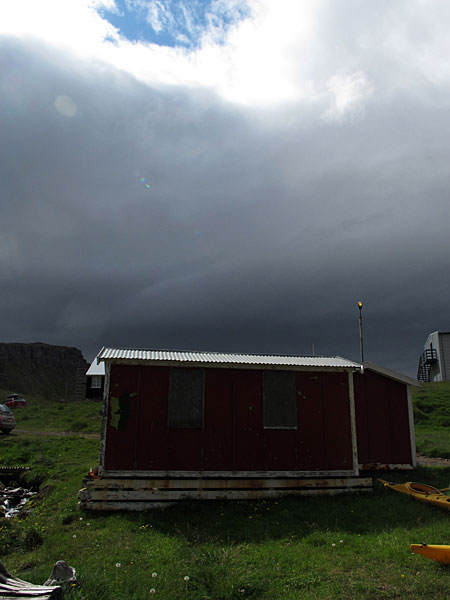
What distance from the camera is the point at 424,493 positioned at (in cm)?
1079

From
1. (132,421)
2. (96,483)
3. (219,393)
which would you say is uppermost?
(219,393)

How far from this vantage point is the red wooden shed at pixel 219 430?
36.4 ft

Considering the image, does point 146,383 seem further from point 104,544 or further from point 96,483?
point 104,544

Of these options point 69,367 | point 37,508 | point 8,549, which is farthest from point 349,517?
point 69,367

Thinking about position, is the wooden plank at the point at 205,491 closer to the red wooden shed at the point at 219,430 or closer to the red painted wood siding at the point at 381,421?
the red wooden shed at the point at 219,430

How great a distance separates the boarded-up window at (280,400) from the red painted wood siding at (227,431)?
151 mm


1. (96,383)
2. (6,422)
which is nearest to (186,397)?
(6,422)

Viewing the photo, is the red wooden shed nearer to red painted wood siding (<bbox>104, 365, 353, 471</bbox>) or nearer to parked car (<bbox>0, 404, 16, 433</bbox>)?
red painted wood siding (<bbox>104, 365, 353, 471</bbox>)

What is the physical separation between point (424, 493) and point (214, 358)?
6.30 meters

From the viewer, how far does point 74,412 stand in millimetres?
32812

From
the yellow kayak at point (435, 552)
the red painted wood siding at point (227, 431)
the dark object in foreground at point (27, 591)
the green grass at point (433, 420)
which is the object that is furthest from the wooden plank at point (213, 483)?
the dark object in foreground at point (27, 591)

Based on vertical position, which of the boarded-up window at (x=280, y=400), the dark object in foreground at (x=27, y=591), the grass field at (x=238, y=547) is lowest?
the grass field at (x=238, y=547)

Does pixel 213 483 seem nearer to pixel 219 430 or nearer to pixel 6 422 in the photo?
pixel 219 430

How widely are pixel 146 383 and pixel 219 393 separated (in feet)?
6.51
